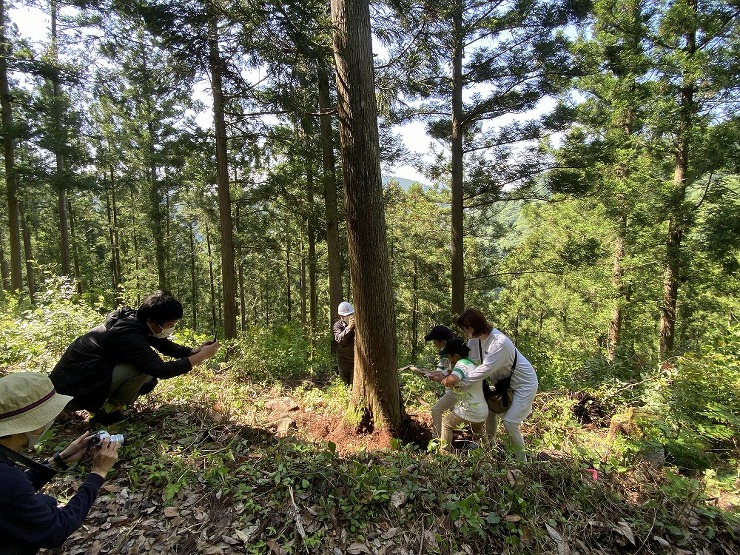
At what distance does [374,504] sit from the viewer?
109 inches

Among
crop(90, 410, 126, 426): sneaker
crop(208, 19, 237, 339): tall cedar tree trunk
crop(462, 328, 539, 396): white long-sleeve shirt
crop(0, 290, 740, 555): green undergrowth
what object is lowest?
crop(0, 290, 740, 555): green undergrowth

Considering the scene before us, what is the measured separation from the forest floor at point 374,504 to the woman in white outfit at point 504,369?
45 centimetres

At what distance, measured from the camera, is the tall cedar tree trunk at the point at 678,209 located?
9.20m

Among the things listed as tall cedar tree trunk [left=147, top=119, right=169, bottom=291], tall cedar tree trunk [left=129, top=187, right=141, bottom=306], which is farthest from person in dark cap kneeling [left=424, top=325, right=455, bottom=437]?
tall cedar tree trunk [left=129, top=187, right=141, bottom=306]

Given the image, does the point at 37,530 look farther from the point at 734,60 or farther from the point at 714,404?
the point at 734,60

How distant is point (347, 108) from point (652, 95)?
10.4 metres

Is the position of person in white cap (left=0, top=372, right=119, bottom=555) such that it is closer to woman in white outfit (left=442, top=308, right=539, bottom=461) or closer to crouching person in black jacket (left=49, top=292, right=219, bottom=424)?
crouching person in black jacket (left=49, top=292, right=219, bottom=424)

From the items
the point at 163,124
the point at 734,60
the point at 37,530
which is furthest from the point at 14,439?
the point at 163,124

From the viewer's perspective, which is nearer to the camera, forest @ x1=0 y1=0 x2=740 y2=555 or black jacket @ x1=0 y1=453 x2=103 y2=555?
black jacket @ x1=0 y1=453 x2=103 y2=555

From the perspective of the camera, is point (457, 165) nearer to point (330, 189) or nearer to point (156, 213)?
point (330, 189)

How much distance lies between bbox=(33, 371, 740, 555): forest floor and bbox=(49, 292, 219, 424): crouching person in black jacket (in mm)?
423

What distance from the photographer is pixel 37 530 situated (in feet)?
5.40

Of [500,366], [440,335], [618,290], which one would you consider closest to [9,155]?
[440,335]

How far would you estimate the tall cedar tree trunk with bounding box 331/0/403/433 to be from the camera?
12.8 ft
